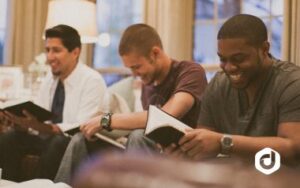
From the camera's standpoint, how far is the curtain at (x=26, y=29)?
4.09 meters

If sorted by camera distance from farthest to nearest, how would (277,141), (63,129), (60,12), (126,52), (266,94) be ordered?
(60,12) → (63,129) → (126,52) → (266,94) → (277,141)

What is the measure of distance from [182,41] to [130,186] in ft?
9.96

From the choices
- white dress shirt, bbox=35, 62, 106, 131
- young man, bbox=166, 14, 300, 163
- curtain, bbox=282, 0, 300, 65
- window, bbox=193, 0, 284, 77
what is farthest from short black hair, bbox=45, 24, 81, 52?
young man, bbox=166, 14, 300, 163

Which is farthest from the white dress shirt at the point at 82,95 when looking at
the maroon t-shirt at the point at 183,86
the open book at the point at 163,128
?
the open book at the point at 163,128

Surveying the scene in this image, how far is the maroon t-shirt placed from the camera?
2.15 meters

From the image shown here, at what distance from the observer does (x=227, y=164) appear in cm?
62

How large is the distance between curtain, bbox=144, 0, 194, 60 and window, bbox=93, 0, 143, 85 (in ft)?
1.11

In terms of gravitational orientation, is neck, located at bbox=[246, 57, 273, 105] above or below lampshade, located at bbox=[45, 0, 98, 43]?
below

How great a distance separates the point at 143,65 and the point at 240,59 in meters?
0.71

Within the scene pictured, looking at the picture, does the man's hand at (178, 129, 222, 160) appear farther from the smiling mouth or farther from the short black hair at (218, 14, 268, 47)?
the short black hair at (218, 14, 268, 47)

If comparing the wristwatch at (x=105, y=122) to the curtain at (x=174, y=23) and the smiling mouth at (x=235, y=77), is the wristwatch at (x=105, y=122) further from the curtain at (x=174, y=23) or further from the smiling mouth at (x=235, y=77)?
the curtain at (x=174, y=23)

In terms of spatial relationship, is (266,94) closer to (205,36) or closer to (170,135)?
(170,135)

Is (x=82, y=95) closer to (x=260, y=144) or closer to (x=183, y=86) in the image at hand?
(x=183, y=86)

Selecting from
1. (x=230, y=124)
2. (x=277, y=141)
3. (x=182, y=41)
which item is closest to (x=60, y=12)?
A: (x=182, y=41)
